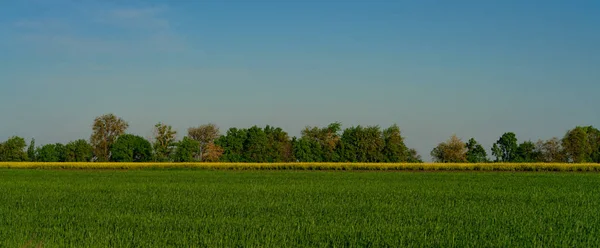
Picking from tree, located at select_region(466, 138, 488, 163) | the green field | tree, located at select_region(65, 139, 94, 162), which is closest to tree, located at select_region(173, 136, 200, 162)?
tree, located at select_region(65, 139, 94, 162)

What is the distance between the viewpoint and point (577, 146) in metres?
96.6

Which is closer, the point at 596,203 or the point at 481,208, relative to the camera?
the point at 481,208

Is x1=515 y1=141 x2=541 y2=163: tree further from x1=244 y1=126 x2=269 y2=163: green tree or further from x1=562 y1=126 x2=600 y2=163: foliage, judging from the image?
x1=244 y1=126 x2=269 y2=163: green tree

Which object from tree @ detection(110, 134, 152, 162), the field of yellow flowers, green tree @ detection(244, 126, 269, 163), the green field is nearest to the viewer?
the green field

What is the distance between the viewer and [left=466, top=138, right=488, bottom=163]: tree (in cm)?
10069

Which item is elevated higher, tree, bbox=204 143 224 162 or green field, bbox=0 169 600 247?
tree, bbox=204 143 224 162

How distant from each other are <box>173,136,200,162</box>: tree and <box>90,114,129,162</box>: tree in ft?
38.8

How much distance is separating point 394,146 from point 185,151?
33.6m

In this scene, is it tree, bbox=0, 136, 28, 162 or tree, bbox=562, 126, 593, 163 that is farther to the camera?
tree, bbox=0, 136, 28, 162

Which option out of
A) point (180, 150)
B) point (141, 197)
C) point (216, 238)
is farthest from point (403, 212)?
point (180, 150)

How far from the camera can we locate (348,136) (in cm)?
9700

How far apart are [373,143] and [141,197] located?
77.1 metres

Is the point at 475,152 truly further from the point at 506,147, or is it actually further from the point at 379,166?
the point at 379,166

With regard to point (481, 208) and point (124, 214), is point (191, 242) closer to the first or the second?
point (124, 214)
